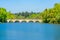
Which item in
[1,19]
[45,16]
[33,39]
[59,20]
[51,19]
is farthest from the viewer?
[1,19]

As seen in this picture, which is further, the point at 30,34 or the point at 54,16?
the point at 54,16

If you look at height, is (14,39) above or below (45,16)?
above

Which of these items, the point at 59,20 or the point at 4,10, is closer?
the point at 59,20

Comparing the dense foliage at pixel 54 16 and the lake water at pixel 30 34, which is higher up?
the lake water at pixel 30 34

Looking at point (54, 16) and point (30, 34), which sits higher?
point (30, 34)

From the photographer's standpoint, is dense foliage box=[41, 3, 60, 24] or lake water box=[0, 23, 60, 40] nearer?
→ lake water box=[0, 23, 60, 40]

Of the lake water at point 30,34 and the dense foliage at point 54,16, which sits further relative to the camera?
the dense foliage at point 54,16

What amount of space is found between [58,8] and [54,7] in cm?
402

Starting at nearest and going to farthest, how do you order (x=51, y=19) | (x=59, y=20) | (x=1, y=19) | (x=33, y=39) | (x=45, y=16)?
1. (x=33, y=39)
2. (x=59, y=20)
3. (x=51, y=19)
4. (x=45, y=16)
5. (x=1, y=19)

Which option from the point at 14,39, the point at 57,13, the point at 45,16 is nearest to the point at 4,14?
the point at 45,16

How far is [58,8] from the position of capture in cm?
9006

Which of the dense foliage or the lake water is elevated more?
the lake water

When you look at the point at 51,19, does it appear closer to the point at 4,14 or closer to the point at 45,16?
the point at 45,16

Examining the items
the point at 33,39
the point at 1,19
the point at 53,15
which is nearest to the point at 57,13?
the point at 53,15
